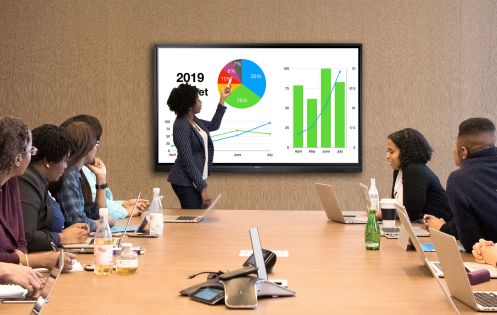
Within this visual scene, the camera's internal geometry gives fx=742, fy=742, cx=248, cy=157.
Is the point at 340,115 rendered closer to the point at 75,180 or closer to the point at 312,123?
the point at 312,123

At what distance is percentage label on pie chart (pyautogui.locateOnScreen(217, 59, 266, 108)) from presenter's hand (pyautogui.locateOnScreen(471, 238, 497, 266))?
3848mm

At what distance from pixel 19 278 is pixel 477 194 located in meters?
1.97

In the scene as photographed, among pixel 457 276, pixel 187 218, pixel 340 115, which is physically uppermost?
pixel 340 115

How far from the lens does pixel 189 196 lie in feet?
18.3

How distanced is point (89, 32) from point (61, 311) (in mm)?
4870

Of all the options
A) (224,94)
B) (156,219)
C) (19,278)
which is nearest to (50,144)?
(156,219)

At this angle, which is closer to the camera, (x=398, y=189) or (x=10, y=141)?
(x=10, y=141)

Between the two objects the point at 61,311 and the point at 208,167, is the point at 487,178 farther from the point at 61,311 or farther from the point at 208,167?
the point at 208,167

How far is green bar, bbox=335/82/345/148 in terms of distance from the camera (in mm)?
6652

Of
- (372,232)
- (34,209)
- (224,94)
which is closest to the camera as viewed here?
(34,209)

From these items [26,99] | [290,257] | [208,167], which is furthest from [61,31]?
[290,257]

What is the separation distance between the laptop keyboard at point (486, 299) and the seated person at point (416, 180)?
2.07m

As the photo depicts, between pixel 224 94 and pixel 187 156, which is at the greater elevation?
pixel 224 94

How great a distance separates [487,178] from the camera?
10.9 ft
